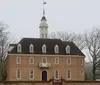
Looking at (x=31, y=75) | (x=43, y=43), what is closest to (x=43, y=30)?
(x=43, y=43)

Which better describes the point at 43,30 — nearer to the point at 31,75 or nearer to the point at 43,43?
the point at 43,43

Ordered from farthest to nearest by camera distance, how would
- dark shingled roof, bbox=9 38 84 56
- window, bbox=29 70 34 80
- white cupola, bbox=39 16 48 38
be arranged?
white cupola, bbox=39 16 48 38
dark shingled roof, bbox=9 38 84 56
window, bbox=29 70 34 80

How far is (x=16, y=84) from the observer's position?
182 feet

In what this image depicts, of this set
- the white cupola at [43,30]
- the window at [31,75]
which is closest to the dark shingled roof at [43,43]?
the window at [31,75]

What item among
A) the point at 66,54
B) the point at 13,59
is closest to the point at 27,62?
the point at 13,59

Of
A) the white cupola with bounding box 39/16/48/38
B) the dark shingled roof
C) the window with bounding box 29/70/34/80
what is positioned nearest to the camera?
the window with bounding box 29/70/34/80

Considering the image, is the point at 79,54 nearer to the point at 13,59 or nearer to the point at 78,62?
the point at 78,62

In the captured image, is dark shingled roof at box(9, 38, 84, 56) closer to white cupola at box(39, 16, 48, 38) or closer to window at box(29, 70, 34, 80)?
window at box(29, 70, 34, 80)

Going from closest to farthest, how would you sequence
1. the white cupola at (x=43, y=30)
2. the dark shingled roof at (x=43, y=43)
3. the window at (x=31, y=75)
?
the window at (x=31, y=75), the dark shingled roof at (x=43, y=43), the white cupola at (x=43, y=30)

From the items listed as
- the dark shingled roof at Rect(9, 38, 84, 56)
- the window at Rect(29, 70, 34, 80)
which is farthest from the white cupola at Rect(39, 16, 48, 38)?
the window at Rect(29, 70, 34, 80)

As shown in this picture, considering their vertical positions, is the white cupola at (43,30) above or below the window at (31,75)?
above

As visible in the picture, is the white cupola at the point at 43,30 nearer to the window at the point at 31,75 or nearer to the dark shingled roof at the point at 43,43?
the dark shingled roof at the point at 43,43

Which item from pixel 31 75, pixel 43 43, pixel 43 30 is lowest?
pixel 31 75

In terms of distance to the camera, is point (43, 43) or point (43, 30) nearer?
point (43, 43)
